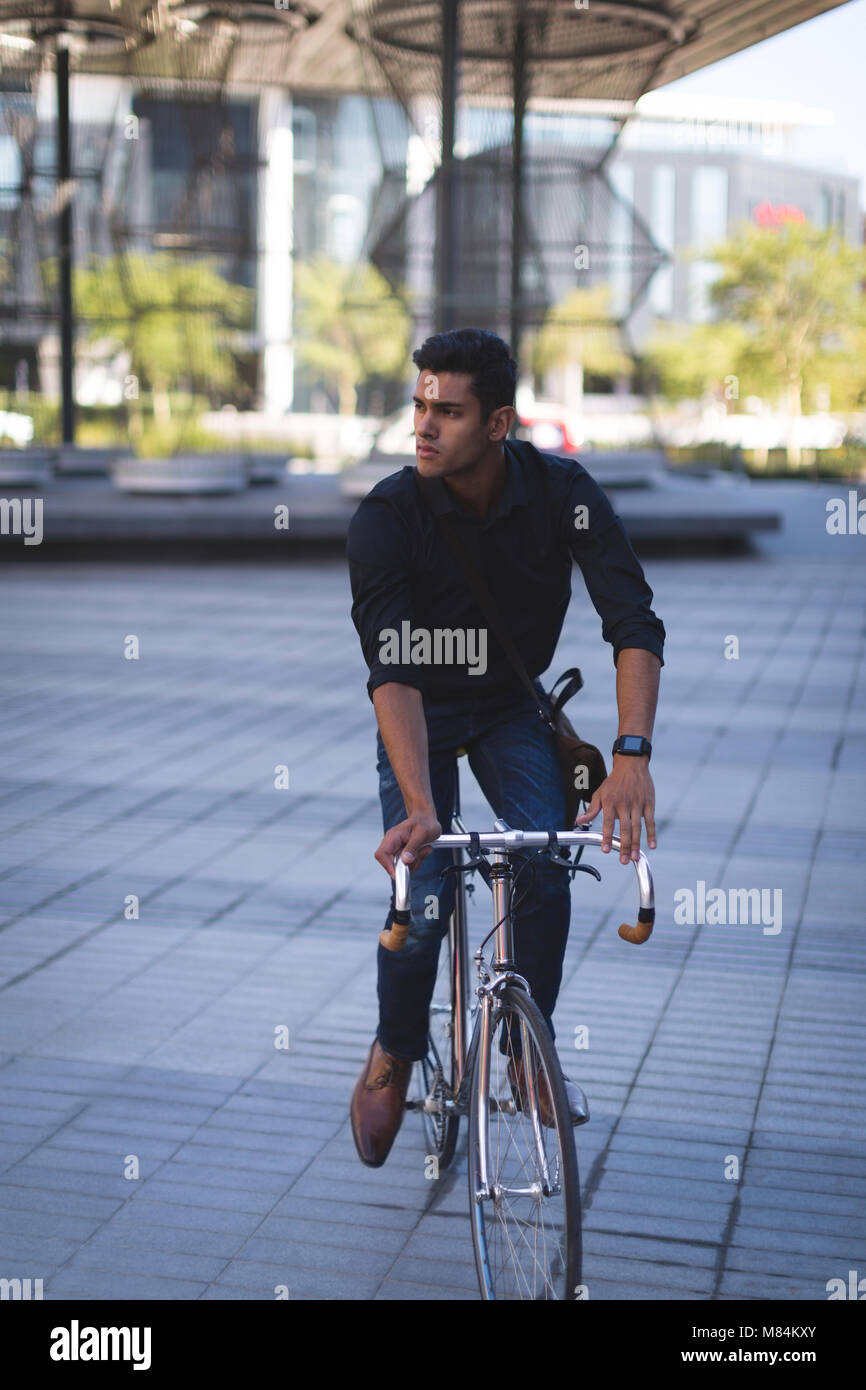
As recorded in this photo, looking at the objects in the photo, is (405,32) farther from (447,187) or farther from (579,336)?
(579,336)

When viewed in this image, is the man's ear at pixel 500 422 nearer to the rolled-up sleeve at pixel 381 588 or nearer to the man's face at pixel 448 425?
the man's face at pixel 448 425

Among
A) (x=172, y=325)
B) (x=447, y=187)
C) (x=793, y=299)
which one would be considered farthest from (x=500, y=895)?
(x=793, y=299)

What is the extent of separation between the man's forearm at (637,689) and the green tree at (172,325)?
19838 mm

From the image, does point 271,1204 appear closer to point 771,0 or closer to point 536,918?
point 536,918

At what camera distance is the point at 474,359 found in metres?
3.19

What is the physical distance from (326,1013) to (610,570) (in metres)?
2.32

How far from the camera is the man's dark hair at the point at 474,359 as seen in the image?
10.5 ft

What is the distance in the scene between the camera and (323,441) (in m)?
43.2

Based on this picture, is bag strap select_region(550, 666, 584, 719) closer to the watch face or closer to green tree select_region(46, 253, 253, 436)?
the watch face

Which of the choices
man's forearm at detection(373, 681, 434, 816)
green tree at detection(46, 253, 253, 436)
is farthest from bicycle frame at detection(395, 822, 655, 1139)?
green tree at detection(46, 253, 253, 436)

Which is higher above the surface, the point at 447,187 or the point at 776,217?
the point at 776,217

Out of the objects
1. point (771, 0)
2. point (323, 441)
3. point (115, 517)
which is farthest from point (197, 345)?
point (323, 441)

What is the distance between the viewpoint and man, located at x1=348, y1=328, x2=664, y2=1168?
3.18 meters

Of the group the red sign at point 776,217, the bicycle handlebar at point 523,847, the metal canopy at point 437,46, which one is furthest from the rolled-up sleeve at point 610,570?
the red sign at point 776,217
